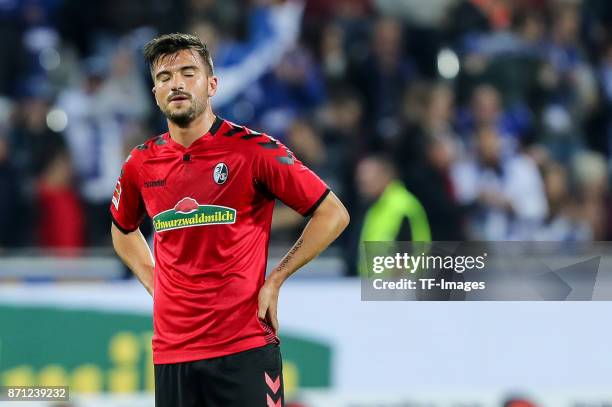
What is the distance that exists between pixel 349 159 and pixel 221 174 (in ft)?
13.0

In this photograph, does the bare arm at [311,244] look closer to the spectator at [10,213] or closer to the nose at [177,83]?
the nose at [177,83]

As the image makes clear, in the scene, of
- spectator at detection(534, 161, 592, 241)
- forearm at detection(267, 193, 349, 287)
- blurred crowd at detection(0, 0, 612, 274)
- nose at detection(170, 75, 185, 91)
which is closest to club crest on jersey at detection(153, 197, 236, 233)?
forearm at detection(267, 193, 349, 287)

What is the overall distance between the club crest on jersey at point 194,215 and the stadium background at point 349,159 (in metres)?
2.08

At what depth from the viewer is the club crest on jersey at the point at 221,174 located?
3352 mm

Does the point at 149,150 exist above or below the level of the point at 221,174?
above

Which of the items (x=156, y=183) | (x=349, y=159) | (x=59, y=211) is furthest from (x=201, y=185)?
(x=349, y=159)

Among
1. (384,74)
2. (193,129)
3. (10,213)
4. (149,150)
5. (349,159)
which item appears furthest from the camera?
(384,74)

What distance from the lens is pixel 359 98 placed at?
7789 millimetres

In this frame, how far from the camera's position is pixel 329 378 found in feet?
17.3

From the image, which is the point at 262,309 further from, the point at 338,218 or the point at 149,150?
the point at 149,150

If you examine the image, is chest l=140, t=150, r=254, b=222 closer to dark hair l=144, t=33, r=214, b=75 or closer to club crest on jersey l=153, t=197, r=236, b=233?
club crest on jersey l=153, t=197, r=236, b=233

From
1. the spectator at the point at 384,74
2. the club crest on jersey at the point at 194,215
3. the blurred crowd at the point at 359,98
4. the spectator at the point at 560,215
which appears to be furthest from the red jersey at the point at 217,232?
the spectator at the point at 384,74

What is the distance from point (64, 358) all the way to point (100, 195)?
197 cm

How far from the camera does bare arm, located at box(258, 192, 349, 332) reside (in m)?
3.32
